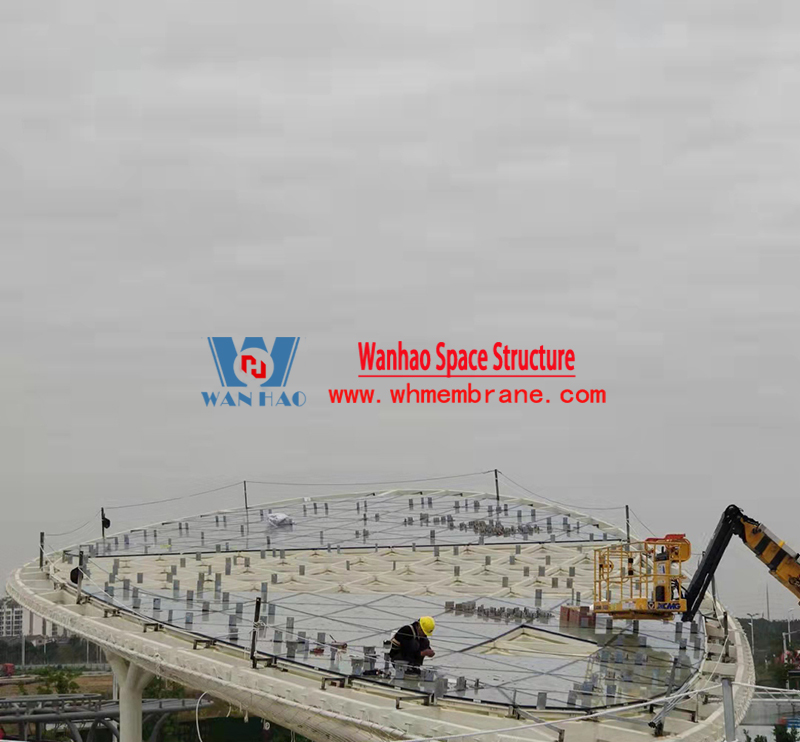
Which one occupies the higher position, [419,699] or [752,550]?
[752,550]

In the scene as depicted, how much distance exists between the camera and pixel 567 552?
26.3 meters

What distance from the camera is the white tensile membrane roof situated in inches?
527

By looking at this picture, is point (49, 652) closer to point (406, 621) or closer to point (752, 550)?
point (406, 621)

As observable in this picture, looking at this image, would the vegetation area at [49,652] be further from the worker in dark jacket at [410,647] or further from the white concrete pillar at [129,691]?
the worker in dark jacket at [410,647]

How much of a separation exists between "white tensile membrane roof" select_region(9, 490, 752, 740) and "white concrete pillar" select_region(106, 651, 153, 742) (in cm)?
118

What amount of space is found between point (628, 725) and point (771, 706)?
1826 millimetres

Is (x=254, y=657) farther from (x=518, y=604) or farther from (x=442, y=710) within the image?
(x=518, y=604)

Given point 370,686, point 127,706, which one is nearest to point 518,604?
point 370,686

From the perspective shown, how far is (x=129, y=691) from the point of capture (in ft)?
65.4

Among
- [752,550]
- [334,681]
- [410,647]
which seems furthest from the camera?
[752,550]

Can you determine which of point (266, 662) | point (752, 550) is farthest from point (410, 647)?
point (752, 550)

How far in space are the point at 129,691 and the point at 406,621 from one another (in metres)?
6.32

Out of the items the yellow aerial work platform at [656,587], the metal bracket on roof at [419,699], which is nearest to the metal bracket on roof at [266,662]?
the metal bracket on roof at [419,699]

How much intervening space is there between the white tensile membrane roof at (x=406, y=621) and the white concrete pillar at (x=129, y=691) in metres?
1.18
